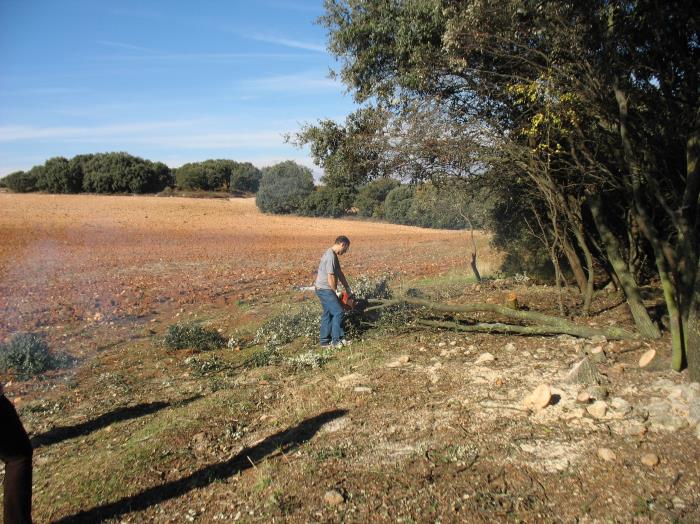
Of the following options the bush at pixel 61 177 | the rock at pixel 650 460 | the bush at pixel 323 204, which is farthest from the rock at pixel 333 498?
the bush at pixel 61 177

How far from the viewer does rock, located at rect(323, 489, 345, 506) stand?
3404mm

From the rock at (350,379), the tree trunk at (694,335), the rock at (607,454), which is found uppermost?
the tree trunk at (694,335)

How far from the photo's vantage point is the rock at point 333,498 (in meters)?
3.40

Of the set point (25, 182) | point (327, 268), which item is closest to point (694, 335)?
point (327, 268)

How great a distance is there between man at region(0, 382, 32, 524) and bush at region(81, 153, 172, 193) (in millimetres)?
48007

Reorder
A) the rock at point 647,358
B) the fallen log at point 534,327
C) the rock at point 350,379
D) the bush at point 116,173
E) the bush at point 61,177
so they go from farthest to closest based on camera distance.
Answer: the bush at point 116,173
the bush at point 61,177
the fallen log at point 534,327
the rock at point 350,379
the rock at point 647,358

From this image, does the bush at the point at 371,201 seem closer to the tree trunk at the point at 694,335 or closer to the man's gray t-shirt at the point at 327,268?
the man's gray t-shirt at the point at 327,268

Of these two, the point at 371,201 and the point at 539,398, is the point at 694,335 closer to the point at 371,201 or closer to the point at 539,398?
the point at 539,398

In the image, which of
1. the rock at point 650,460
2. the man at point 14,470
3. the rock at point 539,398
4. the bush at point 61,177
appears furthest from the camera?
the bush at point 61,177

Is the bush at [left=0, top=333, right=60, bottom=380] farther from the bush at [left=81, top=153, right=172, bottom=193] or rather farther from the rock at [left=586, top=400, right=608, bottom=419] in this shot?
the bush at [left=81, top=153, right=172, bottom=193]

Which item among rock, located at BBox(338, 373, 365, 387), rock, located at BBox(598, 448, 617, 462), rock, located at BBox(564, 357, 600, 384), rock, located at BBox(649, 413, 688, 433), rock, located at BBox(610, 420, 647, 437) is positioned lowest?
rock, located at BBox(338, 373, 365, 387)

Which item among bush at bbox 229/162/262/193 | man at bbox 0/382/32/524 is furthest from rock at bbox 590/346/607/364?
bush at bbox 229/162/262/193

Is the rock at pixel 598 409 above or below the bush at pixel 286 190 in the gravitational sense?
below

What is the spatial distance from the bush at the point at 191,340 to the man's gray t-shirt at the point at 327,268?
2.07 meters
